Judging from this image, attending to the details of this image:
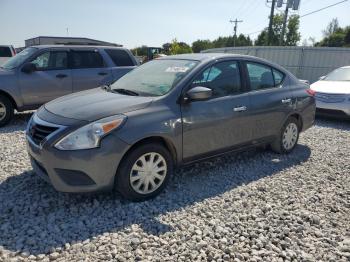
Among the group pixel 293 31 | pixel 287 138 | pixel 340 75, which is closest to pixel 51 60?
pixel 287 138

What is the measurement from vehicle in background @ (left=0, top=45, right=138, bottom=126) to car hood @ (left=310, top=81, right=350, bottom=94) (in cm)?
521

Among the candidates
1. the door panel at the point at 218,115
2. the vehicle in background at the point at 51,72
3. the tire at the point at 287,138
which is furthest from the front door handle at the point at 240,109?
the vehicle in background at the point at 51,72

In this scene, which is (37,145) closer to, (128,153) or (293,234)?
(128,153)

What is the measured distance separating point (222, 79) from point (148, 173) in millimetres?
1662

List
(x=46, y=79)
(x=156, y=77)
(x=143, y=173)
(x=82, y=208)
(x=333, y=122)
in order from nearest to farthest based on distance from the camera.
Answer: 1. (x=82, y=208)
2. (x=143, y=173)
3. (x=156, y=77)
4. (x=46, y=79)
5. (x=333, y=122)

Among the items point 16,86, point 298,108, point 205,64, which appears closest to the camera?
point 205,64

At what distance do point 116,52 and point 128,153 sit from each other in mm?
5532

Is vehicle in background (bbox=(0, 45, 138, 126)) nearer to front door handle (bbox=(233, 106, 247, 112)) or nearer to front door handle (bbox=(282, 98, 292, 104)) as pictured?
front door handle (bbox=(233, 106, 247, 112))

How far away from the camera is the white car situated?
806 centimetres

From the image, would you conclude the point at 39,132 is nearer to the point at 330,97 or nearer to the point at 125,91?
the point at 125,91

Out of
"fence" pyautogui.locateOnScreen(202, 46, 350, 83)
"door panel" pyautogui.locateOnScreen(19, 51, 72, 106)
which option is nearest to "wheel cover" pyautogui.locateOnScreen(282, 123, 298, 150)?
"door panel" pyautogui.locateOnScreen(19, 51, 72, 106)

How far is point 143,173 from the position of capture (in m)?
3.55

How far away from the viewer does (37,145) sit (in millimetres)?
3357

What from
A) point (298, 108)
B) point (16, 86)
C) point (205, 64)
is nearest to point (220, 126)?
point (205, 64)
